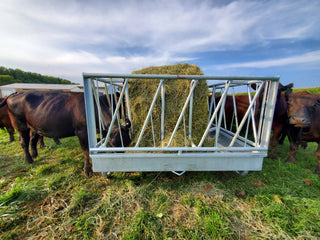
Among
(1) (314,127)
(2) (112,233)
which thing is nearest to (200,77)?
(2) (112,233)

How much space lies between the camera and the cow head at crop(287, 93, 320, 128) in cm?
286

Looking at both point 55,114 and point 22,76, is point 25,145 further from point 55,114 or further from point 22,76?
point 22,76

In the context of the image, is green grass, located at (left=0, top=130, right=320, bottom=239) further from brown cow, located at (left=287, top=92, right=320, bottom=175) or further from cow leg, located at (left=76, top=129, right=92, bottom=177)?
brown cow, located at (left=287, top=92, right=320, bottom=175)

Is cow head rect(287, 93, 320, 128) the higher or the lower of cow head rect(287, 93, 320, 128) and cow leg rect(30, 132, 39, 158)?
the higher

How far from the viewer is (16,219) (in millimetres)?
1832

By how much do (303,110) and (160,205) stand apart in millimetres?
3690

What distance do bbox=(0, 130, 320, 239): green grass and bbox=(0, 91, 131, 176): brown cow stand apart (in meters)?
0.75

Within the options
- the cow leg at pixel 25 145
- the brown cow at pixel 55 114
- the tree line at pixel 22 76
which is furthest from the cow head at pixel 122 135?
the tree line at pixel 22 76

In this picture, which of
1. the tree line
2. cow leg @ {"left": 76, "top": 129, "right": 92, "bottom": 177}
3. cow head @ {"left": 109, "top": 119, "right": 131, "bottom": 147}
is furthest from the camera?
the tree line

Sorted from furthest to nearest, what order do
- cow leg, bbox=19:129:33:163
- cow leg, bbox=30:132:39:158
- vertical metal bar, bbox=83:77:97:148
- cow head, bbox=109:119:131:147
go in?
cow leg, bbox=30:132:39:158 → cow leg, bbox=19:129:33:163 → cow head, bbox=109:119:131:147 → vertical metal bar, bbox=83:77:97:148

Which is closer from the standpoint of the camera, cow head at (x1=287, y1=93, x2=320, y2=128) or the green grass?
the green grass

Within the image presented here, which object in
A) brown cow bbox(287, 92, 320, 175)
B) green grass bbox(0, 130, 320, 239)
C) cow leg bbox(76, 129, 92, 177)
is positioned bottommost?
green grass bbox(0, 130, 320, 239)

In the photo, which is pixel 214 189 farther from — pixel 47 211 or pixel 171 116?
pixel 47 211

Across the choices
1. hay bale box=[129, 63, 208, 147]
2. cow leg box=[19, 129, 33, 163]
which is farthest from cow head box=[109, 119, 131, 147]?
cow leg box=[19, 129, 33, 163]
